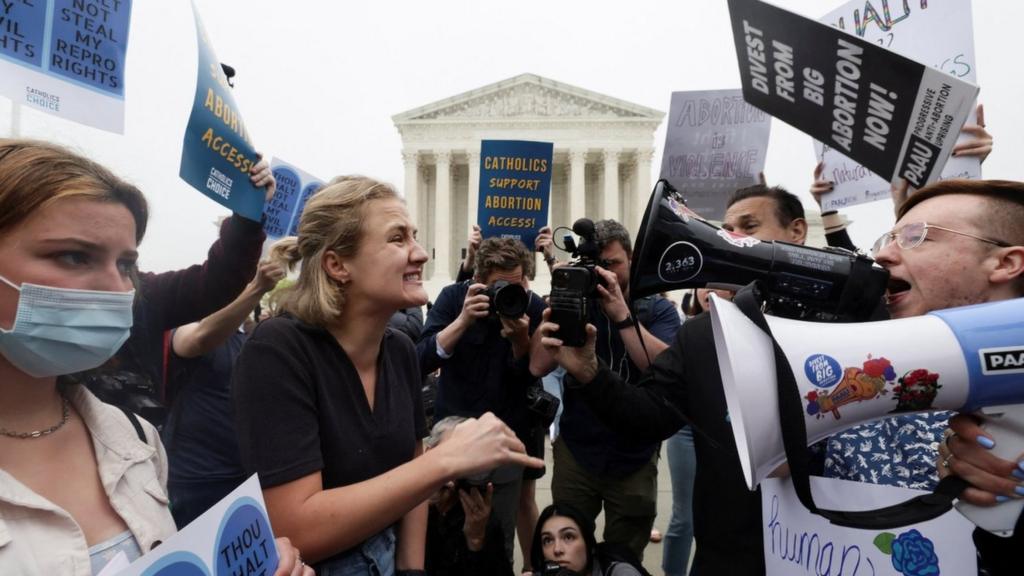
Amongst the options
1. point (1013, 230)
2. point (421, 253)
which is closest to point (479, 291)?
point (421, 253)

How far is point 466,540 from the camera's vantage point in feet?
8.97

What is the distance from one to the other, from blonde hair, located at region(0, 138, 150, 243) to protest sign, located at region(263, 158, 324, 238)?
351 cm

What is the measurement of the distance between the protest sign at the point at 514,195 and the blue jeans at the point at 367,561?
9.86 feet

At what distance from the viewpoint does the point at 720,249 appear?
1548 millimetres

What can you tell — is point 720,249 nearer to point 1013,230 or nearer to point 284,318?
point 1013,230

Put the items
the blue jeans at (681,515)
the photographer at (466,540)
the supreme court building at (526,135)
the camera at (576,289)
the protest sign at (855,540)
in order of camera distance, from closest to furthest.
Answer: the protest sign at (855,540), the camera at (576,289), the photographer at (466,540), the blue jeans at (681,515), the supreme court building at (526,135)

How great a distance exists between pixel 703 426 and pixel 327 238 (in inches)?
61.0

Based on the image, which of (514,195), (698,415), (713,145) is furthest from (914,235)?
(514,195)

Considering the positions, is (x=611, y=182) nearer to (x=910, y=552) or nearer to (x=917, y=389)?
(x=910, y=552)

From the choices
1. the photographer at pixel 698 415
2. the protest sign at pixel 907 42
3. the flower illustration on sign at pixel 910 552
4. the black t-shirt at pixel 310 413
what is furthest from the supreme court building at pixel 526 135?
the flower illustration on sign at pixel 910 552

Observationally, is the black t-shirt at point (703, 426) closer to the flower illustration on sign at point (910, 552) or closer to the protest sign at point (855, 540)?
the protest sign at point (855, 540)

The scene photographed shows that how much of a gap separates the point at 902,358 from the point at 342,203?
157cm

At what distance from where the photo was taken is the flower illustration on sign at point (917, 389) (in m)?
1.04

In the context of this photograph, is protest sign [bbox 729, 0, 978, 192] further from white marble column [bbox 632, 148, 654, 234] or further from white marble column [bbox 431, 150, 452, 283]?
white marble column [bbox 632, 148, 654, 234]
